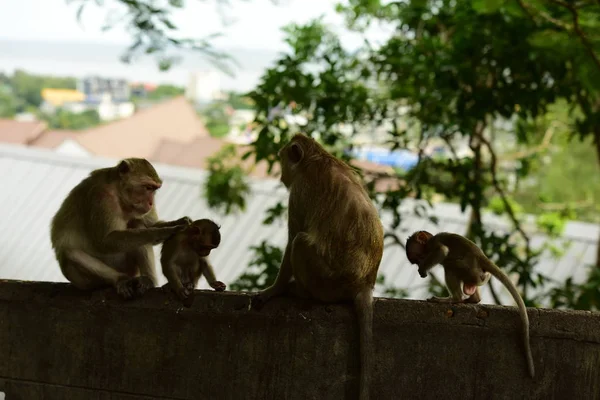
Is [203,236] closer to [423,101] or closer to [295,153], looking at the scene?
[295,153]

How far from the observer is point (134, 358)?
338 centimetres

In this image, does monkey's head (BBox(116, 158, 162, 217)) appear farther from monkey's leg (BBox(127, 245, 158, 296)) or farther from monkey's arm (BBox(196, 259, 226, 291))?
monkey's arm (BBox(196, 259, 226, 291))

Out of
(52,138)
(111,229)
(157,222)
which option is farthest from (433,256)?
(52,138)

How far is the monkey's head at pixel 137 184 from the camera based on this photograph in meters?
3.54

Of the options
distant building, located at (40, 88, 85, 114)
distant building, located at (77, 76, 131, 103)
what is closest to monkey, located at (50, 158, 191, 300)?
distant building, located at (77, 76, 131, 103)

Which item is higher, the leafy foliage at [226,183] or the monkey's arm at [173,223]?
the monkey's arm at [173,223]

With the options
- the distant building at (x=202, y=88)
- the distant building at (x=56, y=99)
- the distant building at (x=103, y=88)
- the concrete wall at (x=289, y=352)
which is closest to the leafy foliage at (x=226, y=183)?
the concrete wall at (x=289, y=352)

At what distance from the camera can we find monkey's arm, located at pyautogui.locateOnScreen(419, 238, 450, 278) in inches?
139

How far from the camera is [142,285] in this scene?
340cm

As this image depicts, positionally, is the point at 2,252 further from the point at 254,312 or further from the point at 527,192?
the point at 254,312

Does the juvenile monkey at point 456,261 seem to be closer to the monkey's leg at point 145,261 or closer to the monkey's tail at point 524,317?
the monkey's tail at point 524,317

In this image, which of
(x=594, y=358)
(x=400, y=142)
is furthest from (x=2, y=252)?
(x=594, y=358)

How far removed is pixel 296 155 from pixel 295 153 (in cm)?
1

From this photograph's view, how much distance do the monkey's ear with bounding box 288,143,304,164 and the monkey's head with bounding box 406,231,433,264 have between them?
2.19 ft
